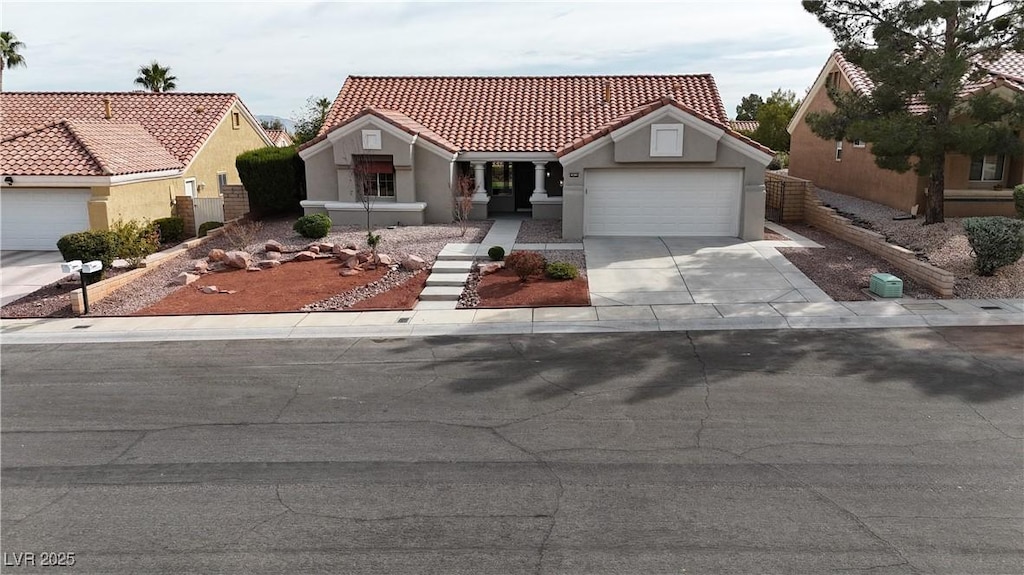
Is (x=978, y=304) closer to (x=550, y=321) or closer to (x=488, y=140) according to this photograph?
(x=550, y=321)

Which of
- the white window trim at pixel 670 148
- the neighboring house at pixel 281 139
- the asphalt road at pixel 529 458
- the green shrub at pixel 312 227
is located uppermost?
the neighboring house at pixel 281 139

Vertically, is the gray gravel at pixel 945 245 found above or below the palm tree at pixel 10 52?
below

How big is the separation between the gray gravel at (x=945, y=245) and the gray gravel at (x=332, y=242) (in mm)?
11362

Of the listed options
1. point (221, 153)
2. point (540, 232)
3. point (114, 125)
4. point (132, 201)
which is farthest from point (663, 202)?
point (114, 125)

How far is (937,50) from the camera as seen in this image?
18.5 metres

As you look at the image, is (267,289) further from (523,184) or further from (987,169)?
(987,169)

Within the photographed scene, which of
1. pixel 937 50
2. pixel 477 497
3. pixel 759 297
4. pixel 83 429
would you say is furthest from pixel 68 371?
pixel 937 50

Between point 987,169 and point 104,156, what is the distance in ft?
87.7

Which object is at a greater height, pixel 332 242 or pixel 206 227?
pixel 206 227

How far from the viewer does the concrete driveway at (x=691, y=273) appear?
602 inches

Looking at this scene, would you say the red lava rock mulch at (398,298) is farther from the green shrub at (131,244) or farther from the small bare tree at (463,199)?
the green shrub at (131,244)

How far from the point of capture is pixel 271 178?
26203 mm

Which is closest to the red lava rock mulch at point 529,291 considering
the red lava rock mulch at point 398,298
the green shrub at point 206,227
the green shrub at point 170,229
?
the red lava rock mulch at point 398,298

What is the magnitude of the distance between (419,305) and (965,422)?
9.95m
